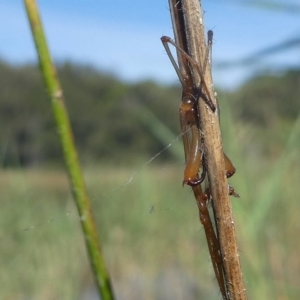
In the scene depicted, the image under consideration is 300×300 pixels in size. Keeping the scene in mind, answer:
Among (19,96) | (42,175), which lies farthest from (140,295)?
(19,96)

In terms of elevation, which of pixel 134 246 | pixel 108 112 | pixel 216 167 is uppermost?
pixel 108 112

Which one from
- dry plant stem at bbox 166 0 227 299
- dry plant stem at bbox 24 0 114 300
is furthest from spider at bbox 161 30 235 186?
dry plant stem at bbox 24 0 114 300

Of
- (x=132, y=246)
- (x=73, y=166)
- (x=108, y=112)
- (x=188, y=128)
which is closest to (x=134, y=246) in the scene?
(x=132, y=246)

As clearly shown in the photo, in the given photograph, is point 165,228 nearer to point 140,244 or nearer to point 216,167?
point 140,244

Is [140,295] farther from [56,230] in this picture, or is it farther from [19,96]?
[19,96]

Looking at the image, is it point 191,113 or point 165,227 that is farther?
point 165,227

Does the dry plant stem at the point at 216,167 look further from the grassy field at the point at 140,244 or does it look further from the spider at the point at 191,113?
the grassy field at the point at 140,244

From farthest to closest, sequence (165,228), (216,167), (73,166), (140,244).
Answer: (165,228)
(140,244)
(73,166)
(216,167)

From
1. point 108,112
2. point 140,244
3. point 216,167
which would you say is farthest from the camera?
point 108,112
